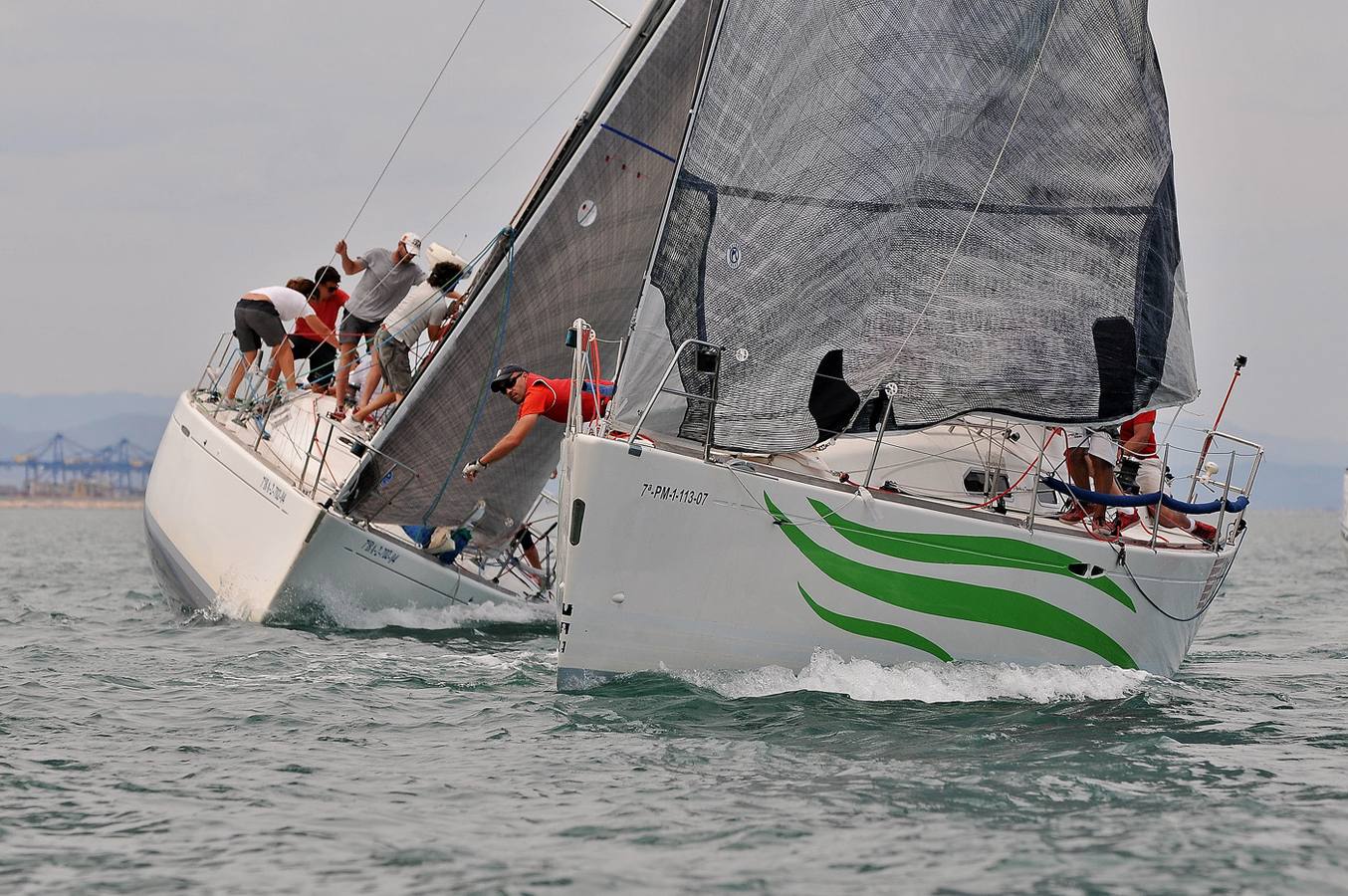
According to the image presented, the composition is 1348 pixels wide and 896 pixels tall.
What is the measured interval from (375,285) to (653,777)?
7898mm

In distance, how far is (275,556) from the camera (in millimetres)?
10930

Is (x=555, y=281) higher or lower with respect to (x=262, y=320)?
higher

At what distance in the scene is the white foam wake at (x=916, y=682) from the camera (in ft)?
24.3

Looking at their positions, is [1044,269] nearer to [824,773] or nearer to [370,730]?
[824,773]

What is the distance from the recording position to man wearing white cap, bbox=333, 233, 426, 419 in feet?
41.4

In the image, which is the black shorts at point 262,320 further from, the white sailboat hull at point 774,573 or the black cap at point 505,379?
the white sailboat hull at point 774,573

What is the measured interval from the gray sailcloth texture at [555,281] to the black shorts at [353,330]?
2.16 meters

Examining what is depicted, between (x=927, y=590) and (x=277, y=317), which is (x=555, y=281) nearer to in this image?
(x=277, y=317)

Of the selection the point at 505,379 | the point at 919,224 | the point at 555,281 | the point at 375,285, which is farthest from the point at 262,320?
the point at 919,224

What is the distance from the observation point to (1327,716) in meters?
7.57

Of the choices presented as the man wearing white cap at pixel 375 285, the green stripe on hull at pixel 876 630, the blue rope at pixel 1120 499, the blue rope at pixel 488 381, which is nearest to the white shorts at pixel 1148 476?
the blue rope at pixel 1120 499

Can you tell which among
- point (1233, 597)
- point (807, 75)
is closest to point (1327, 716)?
point (807, 75)

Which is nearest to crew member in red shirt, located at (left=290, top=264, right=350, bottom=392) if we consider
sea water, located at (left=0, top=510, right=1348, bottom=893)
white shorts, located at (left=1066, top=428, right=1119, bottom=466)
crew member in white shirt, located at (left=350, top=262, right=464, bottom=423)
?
crew member in white shirt, located at (left=350, top=262, right=464, bottom=423)

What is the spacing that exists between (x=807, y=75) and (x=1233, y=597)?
13037 mm
